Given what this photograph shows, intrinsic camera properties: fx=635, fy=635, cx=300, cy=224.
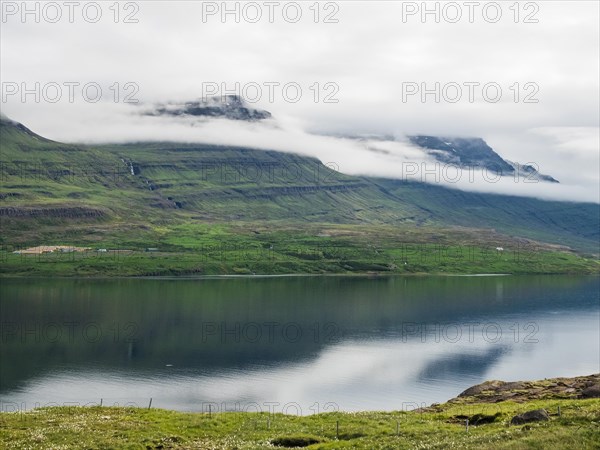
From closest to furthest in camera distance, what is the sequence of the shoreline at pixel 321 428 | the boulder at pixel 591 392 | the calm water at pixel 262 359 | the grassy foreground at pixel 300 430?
the grassy foreground at pixel 300 430
the shoreline at pixel 321 428
the boulder at pixel 591 392
the calm water at pixel 262 359

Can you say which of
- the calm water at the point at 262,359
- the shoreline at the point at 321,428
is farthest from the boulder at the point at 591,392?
the calm water at the point at 262,359

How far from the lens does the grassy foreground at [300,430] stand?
47.1m

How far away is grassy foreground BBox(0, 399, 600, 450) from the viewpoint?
47094 millimetres

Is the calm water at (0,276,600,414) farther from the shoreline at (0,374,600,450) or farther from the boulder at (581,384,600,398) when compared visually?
the boulder at (581,384,600,398)

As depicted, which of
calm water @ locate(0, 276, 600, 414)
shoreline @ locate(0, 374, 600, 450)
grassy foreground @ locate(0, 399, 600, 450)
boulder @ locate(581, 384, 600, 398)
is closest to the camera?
grassy foreground @ locate(0, 399, 600, 450)

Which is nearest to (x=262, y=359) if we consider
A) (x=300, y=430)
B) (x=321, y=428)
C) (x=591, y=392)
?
(x=591, y=392)

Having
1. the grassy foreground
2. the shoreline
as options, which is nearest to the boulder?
the shoreline

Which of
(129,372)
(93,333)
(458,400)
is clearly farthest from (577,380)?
(93,333)

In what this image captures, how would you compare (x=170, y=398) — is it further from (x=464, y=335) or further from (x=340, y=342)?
(x=464, y=335)

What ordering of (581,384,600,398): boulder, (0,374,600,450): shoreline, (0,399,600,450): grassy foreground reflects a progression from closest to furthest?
(0,399,600,450): grassy foreground < (0,374,600,450): shoreline < (581,384,600,398): boulder

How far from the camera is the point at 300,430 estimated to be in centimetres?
5853

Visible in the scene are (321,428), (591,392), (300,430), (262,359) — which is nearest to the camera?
(300,430)

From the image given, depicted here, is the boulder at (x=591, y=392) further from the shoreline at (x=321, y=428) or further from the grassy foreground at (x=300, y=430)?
the grassy foreground at (x=300, y=430)

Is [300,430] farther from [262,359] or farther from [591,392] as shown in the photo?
[262,359]
